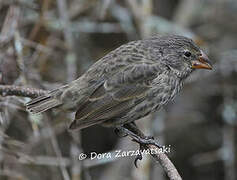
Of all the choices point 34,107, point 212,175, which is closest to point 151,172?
point 212,175

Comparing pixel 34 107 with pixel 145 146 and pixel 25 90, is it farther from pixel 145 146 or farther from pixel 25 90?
pixel 145 146

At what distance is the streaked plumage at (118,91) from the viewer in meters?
4.81

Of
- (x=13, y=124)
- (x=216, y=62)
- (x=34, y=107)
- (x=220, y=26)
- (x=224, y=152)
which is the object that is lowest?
(x=34, y=107)

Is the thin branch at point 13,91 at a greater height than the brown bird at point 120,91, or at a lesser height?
lesser

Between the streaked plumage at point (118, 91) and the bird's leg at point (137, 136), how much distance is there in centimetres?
11

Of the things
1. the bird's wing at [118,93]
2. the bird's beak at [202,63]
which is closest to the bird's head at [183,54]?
the bird's beak at [202,63]

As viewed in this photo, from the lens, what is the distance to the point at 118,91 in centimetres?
491

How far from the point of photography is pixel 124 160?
7.36 m

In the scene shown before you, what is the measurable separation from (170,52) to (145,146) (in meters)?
1.06

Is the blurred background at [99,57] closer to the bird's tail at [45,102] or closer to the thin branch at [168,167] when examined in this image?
the bird's tail at [45,102]

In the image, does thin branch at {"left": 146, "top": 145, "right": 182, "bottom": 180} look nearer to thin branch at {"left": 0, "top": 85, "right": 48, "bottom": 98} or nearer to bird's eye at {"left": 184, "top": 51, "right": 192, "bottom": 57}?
thin branch at {"left": 0, "top": 85, "right": 48, "bottom": 98}

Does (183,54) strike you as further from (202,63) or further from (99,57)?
(99,57)

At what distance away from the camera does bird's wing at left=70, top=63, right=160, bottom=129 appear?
189 inches

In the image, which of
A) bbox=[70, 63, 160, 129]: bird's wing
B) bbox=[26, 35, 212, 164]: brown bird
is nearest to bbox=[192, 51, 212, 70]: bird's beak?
bbox=[26, 35, 212, 164]: brown bird
